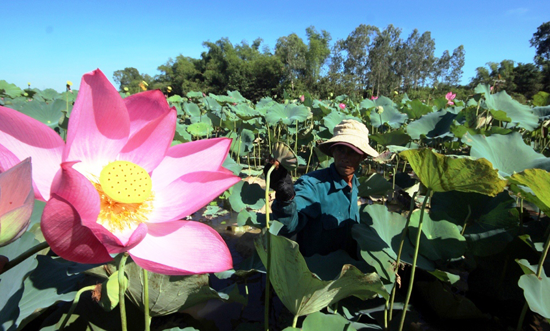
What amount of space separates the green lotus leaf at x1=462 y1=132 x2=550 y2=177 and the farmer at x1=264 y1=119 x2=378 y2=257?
1.46ft

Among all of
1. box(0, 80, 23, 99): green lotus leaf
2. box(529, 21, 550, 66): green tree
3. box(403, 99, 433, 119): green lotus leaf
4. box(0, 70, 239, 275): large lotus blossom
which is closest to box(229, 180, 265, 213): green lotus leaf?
box(0, 70, 239, 275): large lotus blossom

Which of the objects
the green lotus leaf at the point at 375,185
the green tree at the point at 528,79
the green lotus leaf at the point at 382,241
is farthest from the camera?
the green tree at the point at 528,79

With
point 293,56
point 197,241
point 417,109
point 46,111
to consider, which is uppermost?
point 293,56

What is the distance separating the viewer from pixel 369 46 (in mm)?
→ 35906

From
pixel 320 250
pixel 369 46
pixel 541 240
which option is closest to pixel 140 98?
pixel 320 250

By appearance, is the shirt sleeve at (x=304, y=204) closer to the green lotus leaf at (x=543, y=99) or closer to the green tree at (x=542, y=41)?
the green lotus leaf at (x=543, y=99)

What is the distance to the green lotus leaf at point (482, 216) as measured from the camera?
4.70 feet

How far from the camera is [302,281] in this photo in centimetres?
86

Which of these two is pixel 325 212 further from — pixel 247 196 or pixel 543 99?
pixel 543 99

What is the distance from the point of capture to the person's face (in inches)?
59.9

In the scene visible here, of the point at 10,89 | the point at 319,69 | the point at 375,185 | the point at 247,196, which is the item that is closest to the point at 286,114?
the point at 247,196

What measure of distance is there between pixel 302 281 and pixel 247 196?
4.78 feet

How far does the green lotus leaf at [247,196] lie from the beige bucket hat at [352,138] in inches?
31.9

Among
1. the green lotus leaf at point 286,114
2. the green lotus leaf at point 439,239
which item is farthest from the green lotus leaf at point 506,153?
the green lotus leaf at point 286,114
